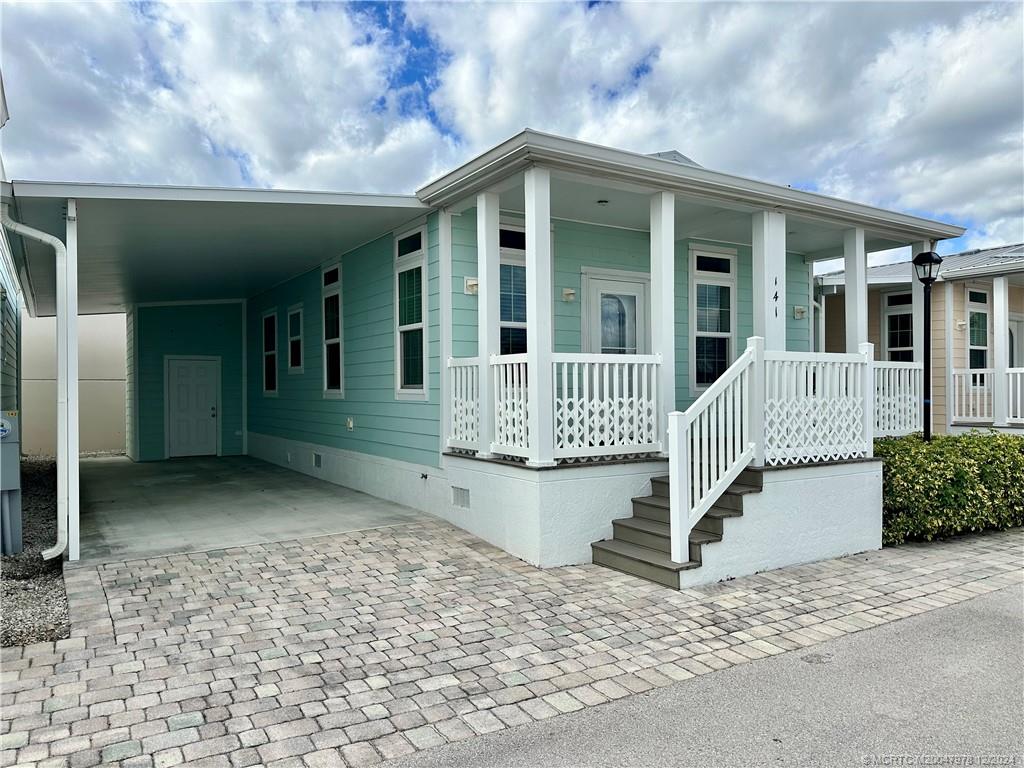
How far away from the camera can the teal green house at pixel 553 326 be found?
17.7 ft

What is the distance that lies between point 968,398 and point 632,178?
26.6 ft

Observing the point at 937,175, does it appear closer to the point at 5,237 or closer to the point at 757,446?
the point at 757,446

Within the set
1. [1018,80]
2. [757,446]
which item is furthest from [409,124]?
[757,446]

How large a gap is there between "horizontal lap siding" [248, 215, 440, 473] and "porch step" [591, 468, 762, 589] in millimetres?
2079

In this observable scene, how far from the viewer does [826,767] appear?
2604mm

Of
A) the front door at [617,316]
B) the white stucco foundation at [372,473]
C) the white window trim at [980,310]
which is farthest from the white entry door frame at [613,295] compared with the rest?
the white window trim at [980,310]

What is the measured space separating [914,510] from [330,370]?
6906 millimetres

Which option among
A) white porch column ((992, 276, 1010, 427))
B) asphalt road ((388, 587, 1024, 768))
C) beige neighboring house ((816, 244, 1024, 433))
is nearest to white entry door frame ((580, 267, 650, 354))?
beige neighboring house ((816, 244, 1024, 433))

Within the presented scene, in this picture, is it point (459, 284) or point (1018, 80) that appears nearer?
point (459, 284)

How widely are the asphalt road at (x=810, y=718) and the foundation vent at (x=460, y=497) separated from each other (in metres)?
3.20

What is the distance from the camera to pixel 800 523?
18.9ft

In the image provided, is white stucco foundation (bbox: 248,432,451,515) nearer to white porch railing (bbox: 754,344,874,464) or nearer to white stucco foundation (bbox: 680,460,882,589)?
white stucco foundation (bbox: 680,460,882,589)

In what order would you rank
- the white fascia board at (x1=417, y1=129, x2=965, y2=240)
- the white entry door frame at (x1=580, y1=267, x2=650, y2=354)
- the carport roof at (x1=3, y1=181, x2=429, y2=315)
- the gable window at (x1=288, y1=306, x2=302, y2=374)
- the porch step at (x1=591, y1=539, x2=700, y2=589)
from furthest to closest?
the gable window at (x1=288, y1=306, x2=302, y2=374) → the white entry door frame at (x1=580, y1=267, x2=650, y2=354) → the carport roof at (x1=3, y1=181, x2=429, y2=315) → the white fascia board at (x1=417, y1=129, x2=965, y2=240) → the porch step at (x1=591, y1=539, x2=700, y2=589)

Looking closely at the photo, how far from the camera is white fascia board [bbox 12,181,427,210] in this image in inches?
211
